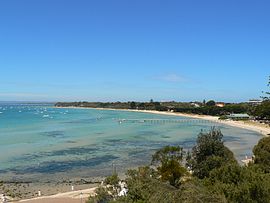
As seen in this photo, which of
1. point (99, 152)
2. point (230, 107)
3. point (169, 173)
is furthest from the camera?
point (230, 107)

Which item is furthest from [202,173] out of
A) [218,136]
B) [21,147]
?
[21,147]

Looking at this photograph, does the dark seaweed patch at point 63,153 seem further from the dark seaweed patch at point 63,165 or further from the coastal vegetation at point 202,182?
the coastal vegetation at point 202,182

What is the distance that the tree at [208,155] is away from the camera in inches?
952

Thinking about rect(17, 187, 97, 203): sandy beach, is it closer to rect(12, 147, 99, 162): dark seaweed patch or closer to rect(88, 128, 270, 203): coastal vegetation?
rect(88, 128, 270, 203): coastal vegetation

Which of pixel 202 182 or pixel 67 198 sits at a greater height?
pixel 202 182

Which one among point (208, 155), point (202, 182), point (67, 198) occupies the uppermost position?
point (208, 155)

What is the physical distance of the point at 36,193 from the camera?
28250 mm

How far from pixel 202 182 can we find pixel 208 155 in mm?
8918

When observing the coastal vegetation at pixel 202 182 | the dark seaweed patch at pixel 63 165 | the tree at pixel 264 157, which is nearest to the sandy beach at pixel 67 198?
the coastal vegetation at pixel 202 182

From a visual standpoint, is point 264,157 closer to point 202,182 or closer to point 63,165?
point 202,182

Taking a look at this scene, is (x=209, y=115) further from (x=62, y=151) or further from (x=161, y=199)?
(x=161, y=199)

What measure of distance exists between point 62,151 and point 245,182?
3916cm

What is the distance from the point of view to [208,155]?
2619 cm

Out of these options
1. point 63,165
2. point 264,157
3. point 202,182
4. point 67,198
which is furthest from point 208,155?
point 63,165
